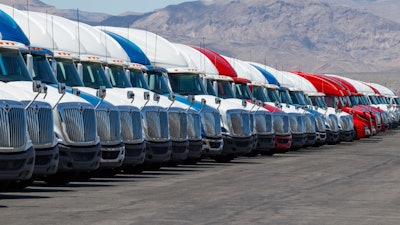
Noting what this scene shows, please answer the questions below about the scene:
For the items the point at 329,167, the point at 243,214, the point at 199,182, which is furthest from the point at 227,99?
the point at 243,214

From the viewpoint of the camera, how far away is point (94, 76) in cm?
2433

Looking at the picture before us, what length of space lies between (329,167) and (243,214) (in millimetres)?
12597

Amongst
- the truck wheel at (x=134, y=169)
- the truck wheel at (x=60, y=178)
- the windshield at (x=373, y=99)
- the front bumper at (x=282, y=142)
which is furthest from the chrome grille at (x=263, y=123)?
the windshield at (x=373, y=99)

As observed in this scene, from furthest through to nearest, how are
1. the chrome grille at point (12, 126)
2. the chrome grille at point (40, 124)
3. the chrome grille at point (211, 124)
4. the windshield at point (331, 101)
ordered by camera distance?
the windshield at point (331, 101), the chrome grille at point (211, 124), the chrome grille at point (40, 124), the chrome grille at point (12, 126)

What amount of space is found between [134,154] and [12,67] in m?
3.23

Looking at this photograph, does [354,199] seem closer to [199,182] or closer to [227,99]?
[199,182]

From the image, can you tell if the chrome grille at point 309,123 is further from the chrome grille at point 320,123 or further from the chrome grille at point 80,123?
the chrome grille at point 80,123

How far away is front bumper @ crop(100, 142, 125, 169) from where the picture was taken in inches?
826

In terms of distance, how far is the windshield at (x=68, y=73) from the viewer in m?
22.8

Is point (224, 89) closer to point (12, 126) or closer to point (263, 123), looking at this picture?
point (263, 123)

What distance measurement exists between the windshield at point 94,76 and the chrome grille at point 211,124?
3.22m

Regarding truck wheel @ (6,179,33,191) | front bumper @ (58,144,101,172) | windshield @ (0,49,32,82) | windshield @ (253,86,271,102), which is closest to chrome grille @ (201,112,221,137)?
front bumper @ (58,144,101,172)

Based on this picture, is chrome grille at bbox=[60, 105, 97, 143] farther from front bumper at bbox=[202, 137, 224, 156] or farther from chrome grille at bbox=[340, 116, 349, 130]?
chrome grille at bbox=[340, 116, 349, 130]

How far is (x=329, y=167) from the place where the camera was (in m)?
27.3
